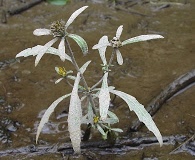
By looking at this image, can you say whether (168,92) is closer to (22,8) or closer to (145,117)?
(145,117)

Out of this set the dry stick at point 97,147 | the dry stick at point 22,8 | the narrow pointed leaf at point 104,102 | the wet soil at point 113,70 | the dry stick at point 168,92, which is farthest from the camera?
the dry stick at point 22,8

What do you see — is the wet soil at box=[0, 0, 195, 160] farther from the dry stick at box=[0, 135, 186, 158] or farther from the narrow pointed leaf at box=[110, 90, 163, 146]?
the narrow pointed leaf at box=[110, 90, 163, 146]

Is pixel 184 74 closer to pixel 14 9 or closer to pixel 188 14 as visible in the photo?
pixel 188 14

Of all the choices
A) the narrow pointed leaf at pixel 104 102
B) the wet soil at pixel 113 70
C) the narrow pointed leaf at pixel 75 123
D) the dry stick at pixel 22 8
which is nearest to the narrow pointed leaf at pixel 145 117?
the narrow pointed leaf at pixel 104 102

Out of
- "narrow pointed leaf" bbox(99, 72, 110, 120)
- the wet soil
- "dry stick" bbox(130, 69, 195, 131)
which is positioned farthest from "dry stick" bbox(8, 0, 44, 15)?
"narrow pointed leaf" bbox(99, 72, 110, 120)

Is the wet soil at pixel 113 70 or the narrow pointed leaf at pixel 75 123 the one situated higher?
the narrow pointed leaf at pixel 75 123

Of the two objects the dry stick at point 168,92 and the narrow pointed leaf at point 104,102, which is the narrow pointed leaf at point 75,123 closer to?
→ the narrow pointed leaf at point 104,102

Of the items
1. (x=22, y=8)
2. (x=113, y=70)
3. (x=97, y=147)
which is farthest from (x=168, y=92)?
(x=22, y=8)
